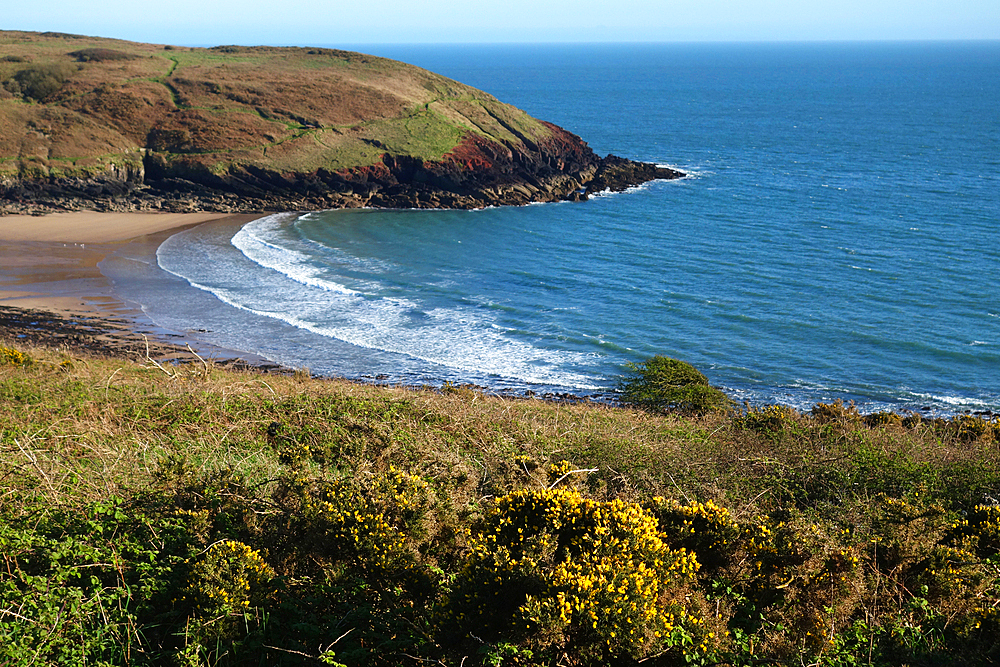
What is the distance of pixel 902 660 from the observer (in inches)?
219

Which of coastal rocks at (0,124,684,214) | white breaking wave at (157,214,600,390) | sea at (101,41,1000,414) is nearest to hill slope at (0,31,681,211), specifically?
coastal rocks at (0,124,684,214)

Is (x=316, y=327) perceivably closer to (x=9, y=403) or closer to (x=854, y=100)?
(x=9, y=403)

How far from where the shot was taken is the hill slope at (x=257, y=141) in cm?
4881

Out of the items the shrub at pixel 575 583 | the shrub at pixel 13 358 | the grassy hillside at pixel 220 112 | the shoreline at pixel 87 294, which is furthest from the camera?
the grassy hillside at pixel 220 112

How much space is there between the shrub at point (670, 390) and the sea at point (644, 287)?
158cm

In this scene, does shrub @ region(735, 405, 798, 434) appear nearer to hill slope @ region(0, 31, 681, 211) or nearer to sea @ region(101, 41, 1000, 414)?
sea @ region(101, 41, 1000, 414)

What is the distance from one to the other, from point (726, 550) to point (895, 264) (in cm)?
3461

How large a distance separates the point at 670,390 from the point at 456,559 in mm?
14892

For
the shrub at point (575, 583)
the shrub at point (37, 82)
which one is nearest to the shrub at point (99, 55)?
the shrub at point (37, 82)

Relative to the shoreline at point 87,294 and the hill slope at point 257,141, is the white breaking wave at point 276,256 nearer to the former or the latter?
the shoreline at point 87,294

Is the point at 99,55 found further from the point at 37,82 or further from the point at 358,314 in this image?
the point at 358,314

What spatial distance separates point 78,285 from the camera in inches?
1256

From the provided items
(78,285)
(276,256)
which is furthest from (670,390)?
(78,285)

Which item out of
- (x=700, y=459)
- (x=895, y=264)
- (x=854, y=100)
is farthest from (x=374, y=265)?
(x=854, y=100)
